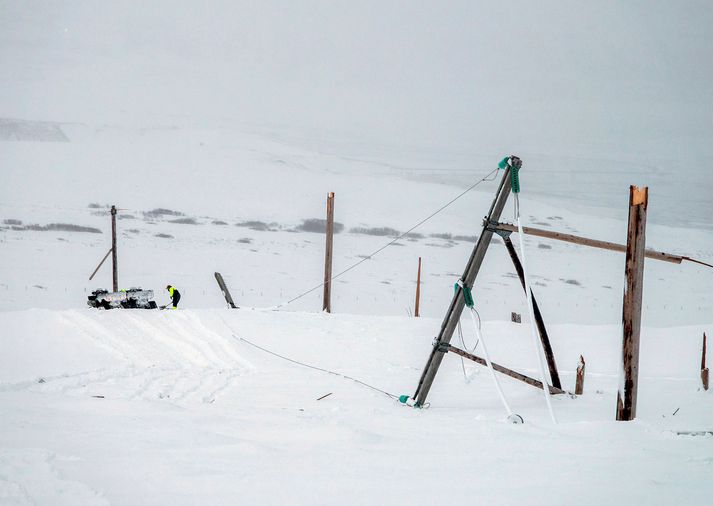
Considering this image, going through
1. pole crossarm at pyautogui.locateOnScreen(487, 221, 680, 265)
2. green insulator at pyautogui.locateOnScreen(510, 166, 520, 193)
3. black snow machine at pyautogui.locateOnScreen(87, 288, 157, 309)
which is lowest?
black snow machine at pyautogui.locateOnScreen(87, 288, 157, 309)

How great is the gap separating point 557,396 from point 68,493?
7.74 m

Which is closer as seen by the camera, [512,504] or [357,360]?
[512,504]

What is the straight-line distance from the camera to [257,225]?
3731 cm

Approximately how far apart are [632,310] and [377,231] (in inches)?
1222

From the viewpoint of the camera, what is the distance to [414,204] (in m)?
42.5

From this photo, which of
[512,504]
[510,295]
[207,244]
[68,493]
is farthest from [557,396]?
[207,244]

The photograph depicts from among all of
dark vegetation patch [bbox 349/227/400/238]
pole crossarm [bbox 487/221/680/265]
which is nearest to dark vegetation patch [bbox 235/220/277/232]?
dark vegetation patch [bbox 349/227/400/238]

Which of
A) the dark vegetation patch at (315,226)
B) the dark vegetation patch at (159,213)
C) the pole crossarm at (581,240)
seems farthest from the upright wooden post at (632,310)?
the dark vegetation patch at (159,213)

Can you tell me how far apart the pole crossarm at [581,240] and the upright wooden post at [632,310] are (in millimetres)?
309

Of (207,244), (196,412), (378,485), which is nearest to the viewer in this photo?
(378,485)

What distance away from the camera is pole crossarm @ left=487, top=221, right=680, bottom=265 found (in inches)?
284

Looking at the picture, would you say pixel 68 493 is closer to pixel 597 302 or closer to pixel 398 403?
pixel 398 403

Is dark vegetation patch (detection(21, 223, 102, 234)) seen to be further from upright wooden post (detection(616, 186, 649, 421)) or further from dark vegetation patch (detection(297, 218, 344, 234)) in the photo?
upright wooden post (detection(616, 186, 649, 421))

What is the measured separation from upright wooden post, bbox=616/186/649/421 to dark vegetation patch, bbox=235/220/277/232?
102ft
